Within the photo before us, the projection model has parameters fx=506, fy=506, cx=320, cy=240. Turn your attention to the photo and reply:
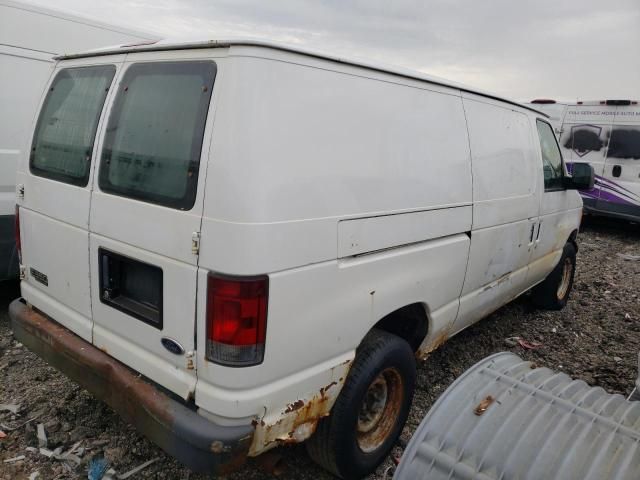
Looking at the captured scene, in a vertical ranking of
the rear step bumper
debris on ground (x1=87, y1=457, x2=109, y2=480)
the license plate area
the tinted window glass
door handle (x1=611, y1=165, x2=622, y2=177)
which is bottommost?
debris on ground (x1=87, y1=457, x2=109, y2=480)

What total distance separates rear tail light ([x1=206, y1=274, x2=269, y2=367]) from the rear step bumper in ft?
0.93

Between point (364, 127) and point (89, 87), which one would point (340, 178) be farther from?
point (89, 87)

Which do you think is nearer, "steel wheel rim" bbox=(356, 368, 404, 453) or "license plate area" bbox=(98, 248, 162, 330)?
"license plate area" bbox=(98, 248, 162, 330)

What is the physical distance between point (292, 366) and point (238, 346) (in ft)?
0.99

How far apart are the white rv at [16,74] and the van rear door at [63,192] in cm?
147

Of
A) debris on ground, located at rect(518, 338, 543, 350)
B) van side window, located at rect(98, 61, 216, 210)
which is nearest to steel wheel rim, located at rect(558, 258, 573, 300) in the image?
debris on ground, located at rect(518, 338, 543, 350)

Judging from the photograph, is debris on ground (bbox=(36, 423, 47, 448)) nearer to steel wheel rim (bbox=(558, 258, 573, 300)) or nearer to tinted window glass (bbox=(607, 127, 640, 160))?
steel wheel rim (bbox=(558, 258, 573, 300))

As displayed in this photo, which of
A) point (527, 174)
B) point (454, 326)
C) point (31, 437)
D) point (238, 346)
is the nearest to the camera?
point (238, 346)

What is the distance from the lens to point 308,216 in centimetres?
212

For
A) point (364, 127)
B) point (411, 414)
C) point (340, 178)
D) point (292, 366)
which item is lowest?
point (411, 414)

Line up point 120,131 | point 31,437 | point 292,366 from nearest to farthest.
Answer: point 292,366 → point 120,131 → point 31,437

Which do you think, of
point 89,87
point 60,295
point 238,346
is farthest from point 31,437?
point 89,87

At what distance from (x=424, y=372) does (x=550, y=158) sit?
2.24m

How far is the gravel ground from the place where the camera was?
2859mm
